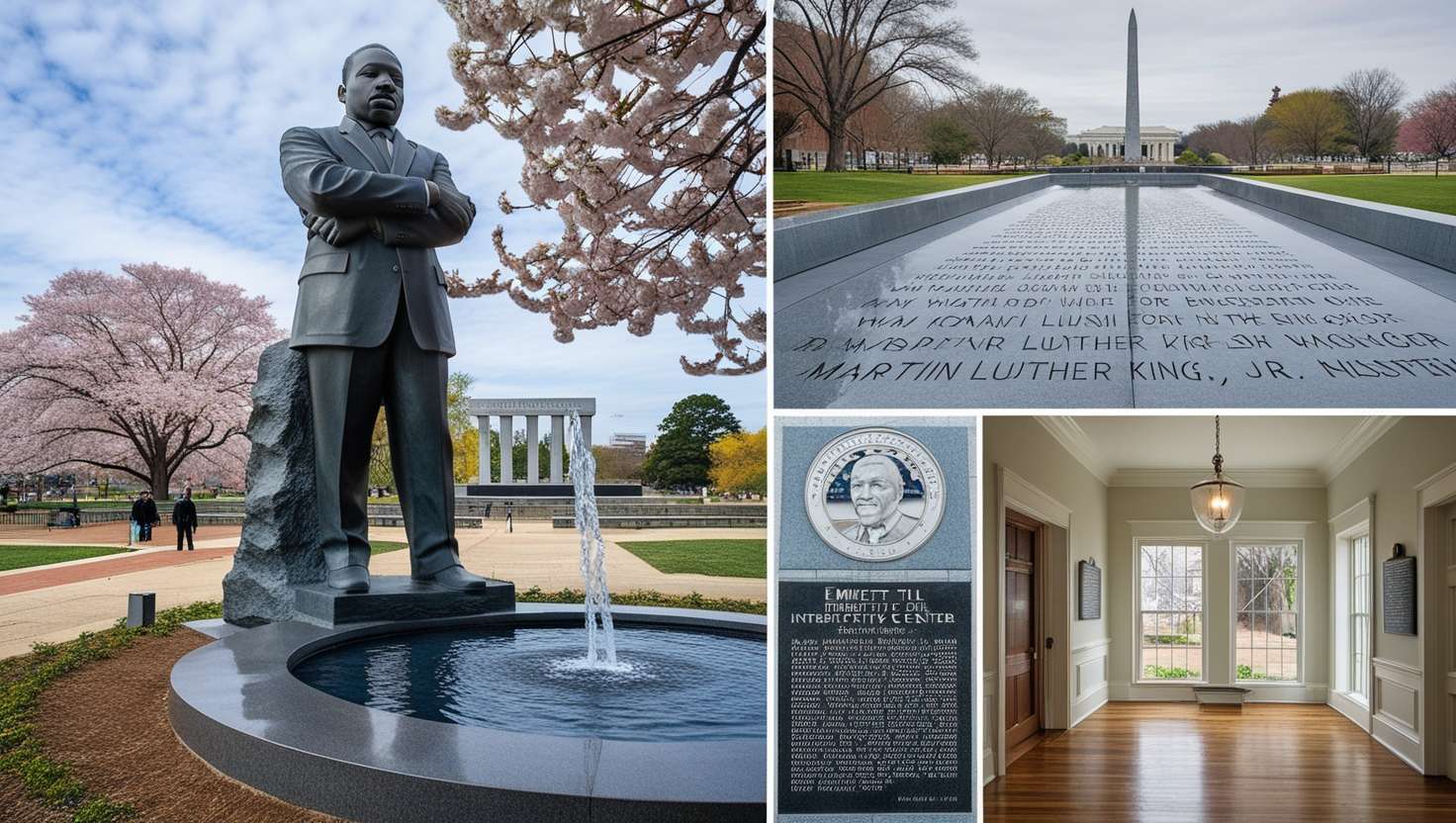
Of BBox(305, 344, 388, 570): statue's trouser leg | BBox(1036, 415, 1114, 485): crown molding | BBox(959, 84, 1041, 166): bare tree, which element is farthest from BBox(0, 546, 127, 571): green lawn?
BBox(959, 84, 1041, 166): bare tree

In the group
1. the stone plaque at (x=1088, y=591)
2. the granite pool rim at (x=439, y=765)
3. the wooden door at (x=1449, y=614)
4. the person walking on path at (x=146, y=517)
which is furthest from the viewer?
the person walking on path at (x=146, y=517)

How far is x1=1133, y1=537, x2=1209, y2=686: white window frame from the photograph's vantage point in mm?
13805

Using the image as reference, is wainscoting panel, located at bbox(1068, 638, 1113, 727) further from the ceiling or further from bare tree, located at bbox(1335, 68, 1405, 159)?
bare tree, located at bbox(1335, 68, 1405, 159)

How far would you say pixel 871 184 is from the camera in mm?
4348

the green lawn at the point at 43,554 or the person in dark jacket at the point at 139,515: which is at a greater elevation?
the person in dark jacket at the point at 139,515

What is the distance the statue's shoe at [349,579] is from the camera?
671cm

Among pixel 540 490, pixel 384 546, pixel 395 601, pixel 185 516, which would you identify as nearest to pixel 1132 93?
pixel 395 601

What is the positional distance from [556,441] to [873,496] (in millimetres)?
39729

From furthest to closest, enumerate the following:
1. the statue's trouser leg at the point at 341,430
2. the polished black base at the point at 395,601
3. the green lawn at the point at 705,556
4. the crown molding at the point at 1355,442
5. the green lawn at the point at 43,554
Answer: the green lawn at the point at 43,554
the green lawn at the point at 705,556
the crown molding at the point at 1355,442
the statue's trouser leg at the point at 341,430
the polished black base at the point at 395,601

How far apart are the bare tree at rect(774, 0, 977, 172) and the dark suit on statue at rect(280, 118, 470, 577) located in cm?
333

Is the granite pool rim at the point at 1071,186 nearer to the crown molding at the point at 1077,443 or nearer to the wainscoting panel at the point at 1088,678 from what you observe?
the crown molding at the point at 1077,443

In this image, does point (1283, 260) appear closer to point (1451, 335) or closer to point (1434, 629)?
point (1451, 335)

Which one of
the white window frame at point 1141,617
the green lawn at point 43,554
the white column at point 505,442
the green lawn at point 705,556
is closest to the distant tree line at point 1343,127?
the green lawn at point 705,556

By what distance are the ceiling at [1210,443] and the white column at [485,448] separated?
31.1 metres
